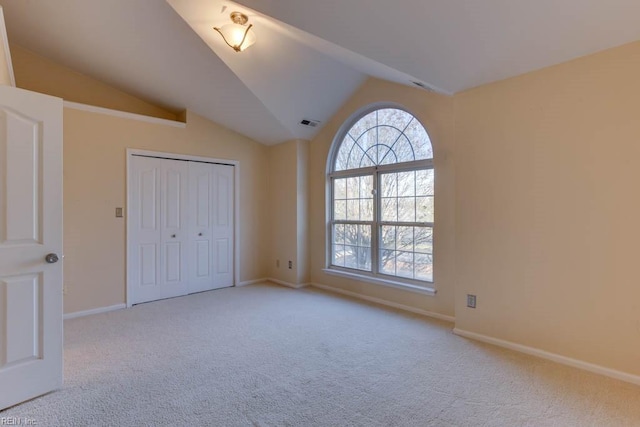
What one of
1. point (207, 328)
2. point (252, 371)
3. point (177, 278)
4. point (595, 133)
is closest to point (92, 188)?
point (177, 278)

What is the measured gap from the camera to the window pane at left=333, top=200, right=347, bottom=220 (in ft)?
15.3

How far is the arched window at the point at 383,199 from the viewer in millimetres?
3717

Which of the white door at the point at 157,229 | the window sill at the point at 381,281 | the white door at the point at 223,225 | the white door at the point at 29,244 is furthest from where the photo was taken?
the white door at the point at 223,225

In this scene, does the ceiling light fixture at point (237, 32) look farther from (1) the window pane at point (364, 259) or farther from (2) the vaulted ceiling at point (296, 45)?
(1) the window pane at point (364, 259)

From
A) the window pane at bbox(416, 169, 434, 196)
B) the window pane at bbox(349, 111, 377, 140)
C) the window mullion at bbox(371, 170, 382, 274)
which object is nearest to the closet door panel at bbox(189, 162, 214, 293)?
the window pane at bbox(349, 111, 377, 140)

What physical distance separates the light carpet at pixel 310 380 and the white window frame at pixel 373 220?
50 centimetres

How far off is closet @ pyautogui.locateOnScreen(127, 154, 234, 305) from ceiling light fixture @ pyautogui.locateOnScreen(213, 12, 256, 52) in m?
2.00

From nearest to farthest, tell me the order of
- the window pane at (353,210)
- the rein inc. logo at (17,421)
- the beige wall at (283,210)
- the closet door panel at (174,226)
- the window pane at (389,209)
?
1. the rein inc. logo at (17,421)
2. the window pane at (389,209)
3. the closet door panel at (174,226)
4. the window pane at (353,210)
5. the beige wall at (283,210)

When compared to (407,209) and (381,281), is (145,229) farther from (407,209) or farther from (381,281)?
(407,209)

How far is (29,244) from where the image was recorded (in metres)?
2.04

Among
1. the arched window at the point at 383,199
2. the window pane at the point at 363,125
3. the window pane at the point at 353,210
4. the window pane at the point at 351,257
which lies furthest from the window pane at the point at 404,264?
the window pane at the point at 363,125

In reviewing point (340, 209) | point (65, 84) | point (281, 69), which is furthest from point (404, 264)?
point (65, 84)

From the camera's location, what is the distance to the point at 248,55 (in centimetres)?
342

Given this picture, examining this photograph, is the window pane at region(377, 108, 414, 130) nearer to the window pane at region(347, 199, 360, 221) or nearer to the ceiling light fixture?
the window pane at region(347, 199, 360, 221)
